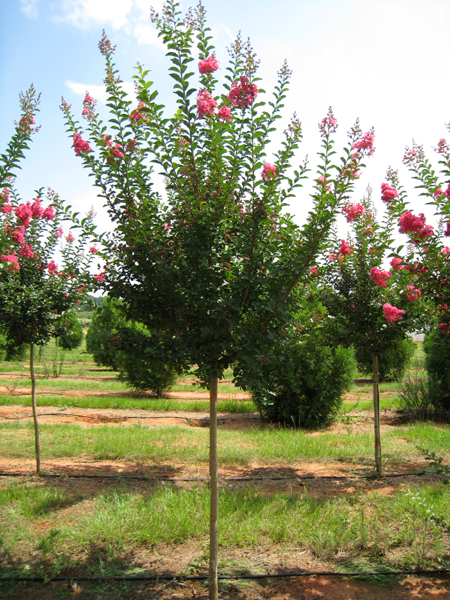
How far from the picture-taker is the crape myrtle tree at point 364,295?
5.49 metres

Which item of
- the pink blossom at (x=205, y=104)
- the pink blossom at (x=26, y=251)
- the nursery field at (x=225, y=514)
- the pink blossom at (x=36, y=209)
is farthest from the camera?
the pink blossom at (x=26, y=251)

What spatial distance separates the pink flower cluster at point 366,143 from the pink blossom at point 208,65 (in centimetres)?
105

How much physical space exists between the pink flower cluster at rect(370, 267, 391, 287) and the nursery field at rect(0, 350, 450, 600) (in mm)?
2144

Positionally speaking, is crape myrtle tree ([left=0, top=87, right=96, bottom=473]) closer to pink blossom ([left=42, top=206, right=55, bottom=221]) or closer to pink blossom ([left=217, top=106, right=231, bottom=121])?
pink blossom ([left=42, top=206, right=55, bottom=221])

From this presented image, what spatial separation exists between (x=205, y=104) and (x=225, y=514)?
133 inches

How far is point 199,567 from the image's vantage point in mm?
3242

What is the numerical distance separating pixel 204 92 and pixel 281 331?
5.30 ft

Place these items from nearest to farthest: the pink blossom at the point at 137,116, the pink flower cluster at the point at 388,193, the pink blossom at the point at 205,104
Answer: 1. the pink blossom at the point at 205,104
2. the pink blossom at the point at 137,116
3. the pink flower cluster at the point at 388,193

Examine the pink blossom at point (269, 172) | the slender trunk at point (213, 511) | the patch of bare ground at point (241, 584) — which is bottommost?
the patch of bare ground at point (241, 584)

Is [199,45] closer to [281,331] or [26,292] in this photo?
[281,331]

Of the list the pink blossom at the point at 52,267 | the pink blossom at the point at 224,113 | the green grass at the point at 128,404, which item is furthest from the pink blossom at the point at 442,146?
the green grass at the point at 128,404

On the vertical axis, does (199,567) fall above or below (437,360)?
below

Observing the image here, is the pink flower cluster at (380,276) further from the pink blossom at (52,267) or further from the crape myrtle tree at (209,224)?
the pink blossom at (52,267)

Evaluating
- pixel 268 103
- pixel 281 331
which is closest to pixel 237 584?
pixel 281 331
